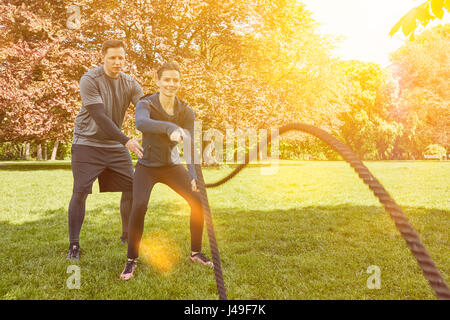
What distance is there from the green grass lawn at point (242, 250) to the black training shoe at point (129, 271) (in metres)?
0.08

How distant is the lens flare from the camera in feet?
13.8

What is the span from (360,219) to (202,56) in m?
15.6

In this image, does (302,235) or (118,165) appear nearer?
(118,165)

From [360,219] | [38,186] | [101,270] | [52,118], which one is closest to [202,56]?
[52,118]

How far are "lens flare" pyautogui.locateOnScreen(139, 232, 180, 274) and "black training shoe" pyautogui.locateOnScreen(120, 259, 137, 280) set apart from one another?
12.2 inches

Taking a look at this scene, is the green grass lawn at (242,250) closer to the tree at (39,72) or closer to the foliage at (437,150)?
the tree at (39,72)

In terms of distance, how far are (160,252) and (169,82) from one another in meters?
2.31

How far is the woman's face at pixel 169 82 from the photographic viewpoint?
11.8ft

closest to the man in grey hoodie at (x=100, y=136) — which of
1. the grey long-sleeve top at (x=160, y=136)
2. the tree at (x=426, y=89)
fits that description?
the grey long-sleeve top at (x=160, y=136)

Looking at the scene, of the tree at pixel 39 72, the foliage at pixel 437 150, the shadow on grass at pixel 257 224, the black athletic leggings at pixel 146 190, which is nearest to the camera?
the black athletic leggings at pixel 146 190

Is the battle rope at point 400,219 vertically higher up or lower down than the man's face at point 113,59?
lower down

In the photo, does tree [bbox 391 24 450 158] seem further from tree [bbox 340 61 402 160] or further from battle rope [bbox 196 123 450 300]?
battle rope [bbox 196 123 450 300]
